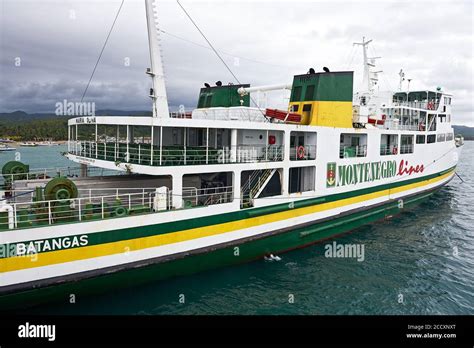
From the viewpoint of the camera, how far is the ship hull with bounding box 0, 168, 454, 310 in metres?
8.59

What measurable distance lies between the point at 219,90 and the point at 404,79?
15700 millimetres

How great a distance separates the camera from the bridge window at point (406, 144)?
67.5ft

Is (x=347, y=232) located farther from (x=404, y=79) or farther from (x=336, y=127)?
(x=404, y=79)

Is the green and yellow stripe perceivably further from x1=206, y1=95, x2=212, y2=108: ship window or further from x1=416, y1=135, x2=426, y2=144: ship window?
x1=416, y1=135, x2=426, y2=144: ship window

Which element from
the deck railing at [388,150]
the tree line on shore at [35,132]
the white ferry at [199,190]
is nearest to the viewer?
the white ferry at [199,190]

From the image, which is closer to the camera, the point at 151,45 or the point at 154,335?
the point at 154,335

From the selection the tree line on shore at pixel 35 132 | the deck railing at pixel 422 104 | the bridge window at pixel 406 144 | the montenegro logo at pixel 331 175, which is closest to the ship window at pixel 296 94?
the montenegro logo at pixel 331 175

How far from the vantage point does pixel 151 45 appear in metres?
10.7

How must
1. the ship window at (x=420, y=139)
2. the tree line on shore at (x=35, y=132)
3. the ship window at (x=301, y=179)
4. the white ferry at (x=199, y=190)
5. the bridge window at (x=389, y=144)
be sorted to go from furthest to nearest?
the tree line on shore at (x=35, y=132) < the ship window at (x=420, y=139) < the bridge window at (x=389, y=144) < the ship window at (x=301, y=179) < the white ferry at (x=199, y=190)

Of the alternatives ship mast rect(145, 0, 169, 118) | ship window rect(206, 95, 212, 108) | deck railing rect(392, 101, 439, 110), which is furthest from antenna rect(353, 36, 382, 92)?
ship mast rect(145, 0, 169, 118)

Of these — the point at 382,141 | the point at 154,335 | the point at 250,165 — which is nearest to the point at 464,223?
the point at 382,141

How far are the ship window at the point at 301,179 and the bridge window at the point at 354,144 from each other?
2886 mm

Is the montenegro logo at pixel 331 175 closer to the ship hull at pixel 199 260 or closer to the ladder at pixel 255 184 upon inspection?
the ship hull at pixel 199 260

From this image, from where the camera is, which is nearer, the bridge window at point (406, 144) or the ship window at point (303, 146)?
the ship window at point (303, 146)
